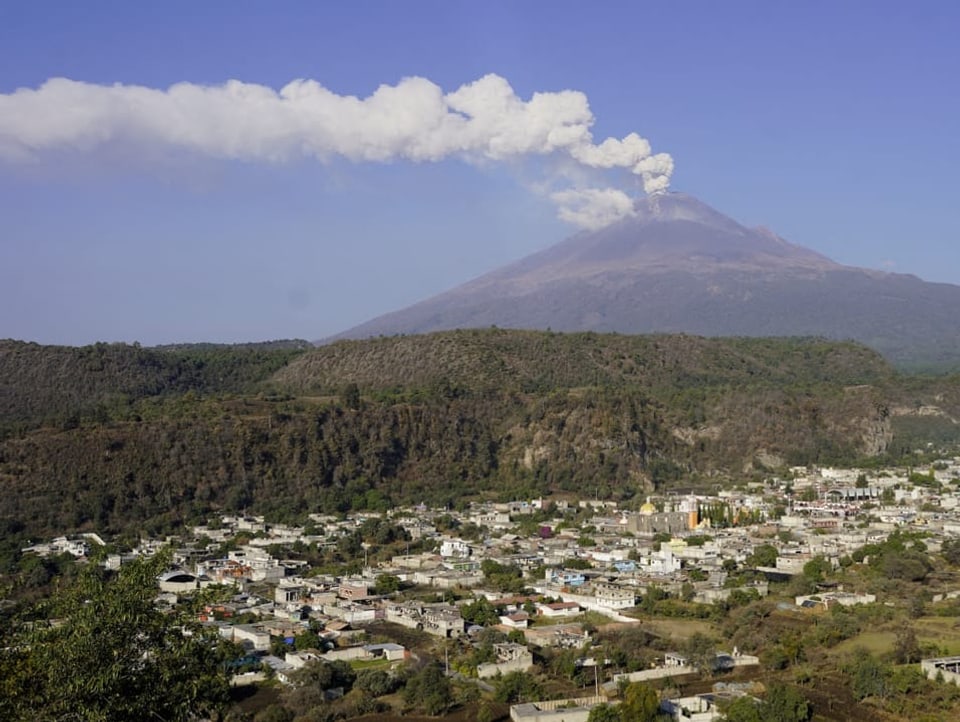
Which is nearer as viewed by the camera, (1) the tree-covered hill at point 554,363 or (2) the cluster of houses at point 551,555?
(2) the cluster of houses at point 551,555

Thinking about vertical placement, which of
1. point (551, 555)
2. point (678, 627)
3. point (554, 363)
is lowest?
point (678, 627)

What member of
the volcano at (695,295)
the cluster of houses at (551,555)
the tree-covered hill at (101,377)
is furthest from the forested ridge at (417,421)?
the volcano at (695,295)

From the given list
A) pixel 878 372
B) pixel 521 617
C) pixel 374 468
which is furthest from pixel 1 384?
pixel 878 372

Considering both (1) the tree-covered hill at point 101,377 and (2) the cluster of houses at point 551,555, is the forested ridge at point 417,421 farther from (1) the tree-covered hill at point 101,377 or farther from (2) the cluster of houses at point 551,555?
(2) the cluster of houses at point 551,555

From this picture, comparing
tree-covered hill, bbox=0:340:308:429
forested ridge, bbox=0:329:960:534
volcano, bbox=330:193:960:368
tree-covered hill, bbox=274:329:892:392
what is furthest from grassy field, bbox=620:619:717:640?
volcano, bbox=330:193:960:368

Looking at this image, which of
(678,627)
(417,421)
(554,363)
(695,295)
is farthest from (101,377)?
(695,295)

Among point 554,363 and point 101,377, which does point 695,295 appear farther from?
point 101,377

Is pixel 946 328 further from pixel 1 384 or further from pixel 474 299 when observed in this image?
pixel 1 384
